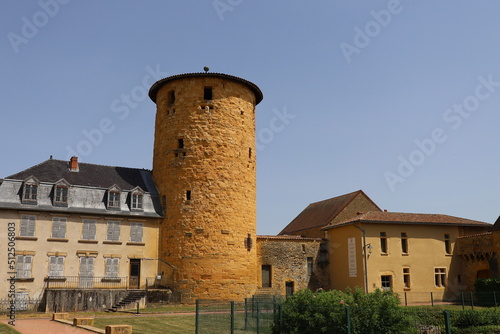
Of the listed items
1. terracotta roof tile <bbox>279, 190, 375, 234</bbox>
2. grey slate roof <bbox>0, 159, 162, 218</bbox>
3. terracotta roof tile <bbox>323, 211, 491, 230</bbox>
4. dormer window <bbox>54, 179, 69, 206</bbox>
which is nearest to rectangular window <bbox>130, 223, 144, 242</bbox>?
grey slate roof <bbox>0, 159, 162, 218</bbox>

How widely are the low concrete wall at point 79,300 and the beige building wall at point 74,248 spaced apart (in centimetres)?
187

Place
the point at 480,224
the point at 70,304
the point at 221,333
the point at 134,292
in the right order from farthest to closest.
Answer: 1. the point at 480,224
2. the point at 134,292
3. the point at 70,304
4. the point at 221,333

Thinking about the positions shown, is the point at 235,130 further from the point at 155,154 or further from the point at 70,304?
the point at 70,304

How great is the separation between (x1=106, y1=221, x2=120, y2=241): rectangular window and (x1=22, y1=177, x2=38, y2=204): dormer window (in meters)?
4.35

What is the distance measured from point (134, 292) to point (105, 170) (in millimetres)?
8981

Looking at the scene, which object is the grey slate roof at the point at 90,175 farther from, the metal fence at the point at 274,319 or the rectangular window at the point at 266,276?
the metal fence at the point at 274,319

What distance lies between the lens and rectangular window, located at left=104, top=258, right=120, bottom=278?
27.7m

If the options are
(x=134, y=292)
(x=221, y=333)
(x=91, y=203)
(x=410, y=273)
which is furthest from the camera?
(x=410, y=273)

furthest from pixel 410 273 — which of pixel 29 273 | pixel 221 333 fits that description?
pixel 29 273

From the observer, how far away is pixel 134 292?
87.2ft

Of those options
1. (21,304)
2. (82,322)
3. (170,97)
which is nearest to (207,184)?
(170,97)

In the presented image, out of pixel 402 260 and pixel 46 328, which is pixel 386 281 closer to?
pixel 402 260

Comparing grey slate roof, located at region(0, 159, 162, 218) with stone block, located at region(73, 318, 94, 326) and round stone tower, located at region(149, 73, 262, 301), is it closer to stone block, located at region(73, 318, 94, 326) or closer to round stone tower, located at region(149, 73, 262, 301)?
round stone tower, located at region(149, 73, 262, 301)

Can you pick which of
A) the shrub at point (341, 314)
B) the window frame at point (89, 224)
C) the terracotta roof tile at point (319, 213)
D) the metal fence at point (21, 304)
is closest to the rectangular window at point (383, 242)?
the terracotta roof tile at point (319, 213)
